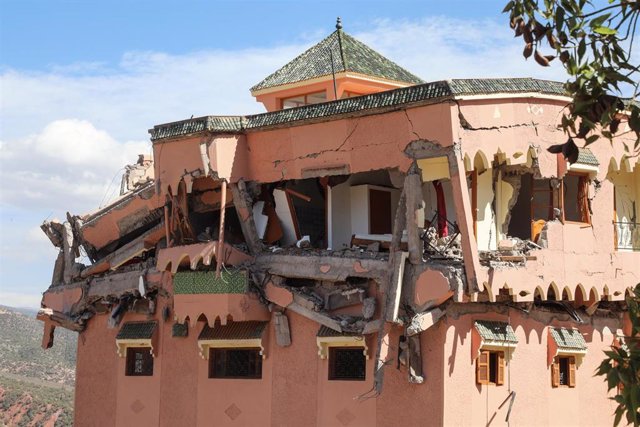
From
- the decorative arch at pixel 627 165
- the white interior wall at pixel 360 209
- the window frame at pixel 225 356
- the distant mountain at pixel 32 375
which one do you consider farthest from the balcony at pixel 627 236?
the distant mountain at pixel 32 375

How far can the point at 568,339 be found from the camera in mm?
18938

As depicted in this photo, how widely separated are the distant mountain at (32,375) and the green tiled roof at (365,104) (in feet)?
80.4

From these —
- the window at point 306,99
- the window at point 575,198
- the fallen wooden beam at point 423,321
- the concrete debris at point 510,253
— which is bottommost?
the fallen wooden beam at point 423,321

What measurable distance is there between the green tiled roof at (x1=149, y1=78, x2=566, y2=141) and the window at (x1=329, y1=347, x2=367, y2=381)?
3940 mm

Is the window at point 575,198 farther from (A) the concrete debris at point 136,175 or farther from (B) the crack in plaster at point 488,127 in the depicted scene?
(A) the concrete debris at point 136,175

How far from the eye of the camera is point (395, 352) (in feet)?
56.7

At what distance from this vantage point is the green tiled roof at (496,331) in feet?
57.1

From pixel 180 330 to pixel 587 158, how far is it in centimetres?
808

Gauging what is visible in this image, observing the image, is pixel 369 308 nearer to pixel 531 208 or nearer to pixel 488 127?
pixel 531 208

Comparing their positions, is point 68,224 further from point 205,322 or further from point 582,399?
point 582,399

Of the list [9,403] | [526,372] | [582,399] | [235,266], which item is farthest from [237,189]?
[9,403]

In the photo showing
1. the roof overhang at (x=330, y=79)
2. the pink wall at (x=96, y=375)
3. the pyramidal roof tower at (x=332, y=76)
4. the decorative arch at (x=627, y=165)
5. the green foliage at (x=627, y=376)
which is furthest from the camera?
the pink wall at (x=96, y=375)

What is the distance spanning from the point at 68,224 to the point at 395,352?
8.89 meters

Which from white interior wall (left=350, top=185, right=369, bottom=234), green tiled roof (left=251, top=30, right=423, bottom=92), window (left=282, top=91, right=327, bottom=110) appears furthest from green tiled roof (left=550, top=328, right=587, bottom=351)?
window (left=282, top=91, right=327, bottom=110)
